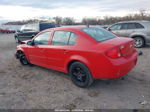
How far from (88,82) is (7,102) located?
195 cm

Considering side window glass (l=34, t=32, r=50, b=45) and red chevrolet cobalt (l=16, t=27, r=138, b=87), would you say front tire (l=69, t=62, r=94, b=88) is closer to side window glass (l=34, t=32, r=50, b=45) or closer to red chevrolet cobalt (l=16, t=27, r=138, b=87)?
red chevrolet cobalt (l=16, t=27, r=138, b=87)

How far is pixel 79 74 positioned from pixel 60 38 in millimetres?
1164

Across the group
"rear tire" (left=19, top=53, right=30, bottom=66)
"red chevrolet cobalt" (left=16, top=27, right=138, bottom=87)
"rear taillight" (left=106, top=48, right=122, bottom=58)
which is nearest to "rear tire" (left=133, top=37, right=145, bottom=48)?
"red chevrolet cobalt" (left=16, top=27, right=138, bottom=87)

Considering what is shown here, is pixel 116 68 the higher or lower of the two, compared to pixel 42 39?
lower

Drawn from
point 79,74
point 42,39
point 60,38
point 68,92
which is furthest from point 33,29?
point 68,92

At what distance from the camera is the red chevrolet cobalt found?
3.02 meters

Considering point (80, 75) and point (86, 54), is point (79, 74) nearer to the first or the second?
point (80, 75)

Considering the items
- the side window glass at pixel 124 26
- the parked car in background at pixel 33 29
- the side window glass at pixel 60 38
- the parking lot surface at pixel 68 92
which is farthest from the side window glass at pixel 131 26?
the side window glass at pixel 60 38

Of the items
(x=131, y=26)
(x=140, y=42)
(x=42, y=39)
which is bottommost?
(x=140, y=42)

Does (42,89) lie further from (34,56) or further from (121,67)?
(121,67)

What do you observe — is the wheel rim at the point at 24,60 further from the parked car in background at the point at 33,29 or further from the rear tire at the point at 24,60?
the parked car in background at the point at 33,29

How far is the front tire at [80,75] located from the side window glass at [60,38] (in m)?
0.71

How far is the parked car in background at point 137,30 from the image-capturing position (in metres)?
7.68

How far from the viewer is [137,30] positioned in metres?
7.95
